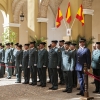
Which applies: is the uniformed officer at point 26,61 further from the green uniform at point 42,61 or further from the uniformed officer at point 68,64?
the uniformed officer at point 68,64

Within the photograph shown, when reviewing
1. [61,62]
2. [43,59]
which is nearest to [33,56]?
[43,59]

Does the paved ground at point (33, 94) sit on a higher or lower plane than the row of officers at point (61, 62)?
lower

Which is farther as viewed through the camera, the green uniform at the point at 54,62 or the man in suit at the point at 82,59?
the green uniform at the point at 54,62

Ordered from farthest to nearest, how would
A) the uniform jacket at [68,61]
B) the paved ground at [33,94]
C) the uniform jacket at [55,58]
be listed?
the uniform jacket at [55,58], the uniform jacket at [68,61], the paved ground at [33,94]

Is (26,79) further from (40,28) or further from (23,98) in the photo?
(40,28)

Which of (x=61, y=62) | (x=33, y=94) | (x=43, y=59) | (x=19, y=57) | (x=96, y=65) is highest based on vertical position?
(x=19, y=57)

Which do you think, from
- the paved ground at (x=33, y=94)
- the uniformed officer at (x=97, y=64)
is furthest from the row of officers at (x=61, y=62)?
the paved ground at (x=33, y=94)

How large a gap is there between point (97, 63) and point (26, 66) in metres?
3.35

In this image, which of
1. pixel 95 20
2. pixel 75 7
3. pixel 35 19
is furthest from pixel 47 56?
pixel 95 20

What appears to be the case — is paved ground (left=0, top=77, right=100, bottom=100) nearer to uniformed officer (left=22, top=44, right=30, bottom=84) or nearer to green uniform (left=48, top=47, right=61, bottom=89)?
green uniform (left=48, top=47, right=61, bottom=89)

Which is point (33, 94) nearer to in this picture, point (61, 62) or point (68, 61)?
point (61, 62)

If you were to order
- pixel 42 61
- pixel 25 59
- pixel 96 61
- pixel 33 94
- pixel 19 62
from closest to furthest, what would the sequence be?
pixel 33 94
pixel 96 61
pixel 42 61
pixel 25 59
pixel 19 62

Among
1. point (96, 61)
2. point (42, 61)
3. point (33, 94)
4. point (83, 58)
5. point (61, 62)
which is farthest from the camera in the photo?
point (42, 61)

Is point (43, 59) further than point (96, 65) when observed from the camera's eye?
Yes
